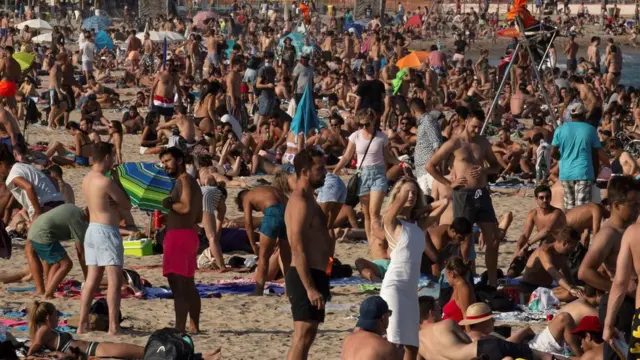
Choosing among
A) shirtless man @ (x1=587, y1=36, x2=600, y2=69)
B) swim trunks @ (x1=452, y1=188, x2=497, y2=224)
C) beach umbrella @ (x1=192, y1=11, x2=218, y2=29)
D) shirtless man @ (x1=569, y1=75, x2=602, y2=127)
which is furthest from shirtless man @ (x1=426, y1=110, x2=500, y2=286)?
beach umbrella @ (x1=192, y1=11, x2=218, y2=29)

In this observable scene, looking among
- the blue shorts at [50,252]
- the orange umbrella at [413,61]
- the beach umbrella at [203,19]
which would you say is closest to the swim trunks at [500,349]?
the blue shorts at [50,252]

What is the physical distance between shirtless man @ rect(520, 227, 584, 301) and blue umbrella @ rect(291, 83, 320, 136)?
705 cm

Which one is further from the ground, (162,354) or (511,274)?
(162,354)

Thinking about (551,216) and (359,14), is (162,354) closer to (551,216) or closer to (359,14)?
(551,216)

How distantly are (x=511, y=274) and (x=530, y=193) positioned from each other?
17.0 ft

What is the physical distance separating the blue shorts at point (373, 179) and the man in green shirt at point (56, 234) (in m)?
2.67

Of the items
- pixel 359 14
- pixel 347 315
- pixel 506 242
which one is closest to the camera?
pixel 347 315

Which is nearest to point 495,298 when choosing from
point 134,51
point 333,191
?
point 333,191

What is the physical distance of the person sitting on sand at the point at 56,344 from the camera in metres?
7.42

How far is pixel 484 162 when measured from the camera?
31.8 ft

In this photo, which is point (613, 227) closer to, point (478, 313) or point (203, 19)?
point (478, 313)

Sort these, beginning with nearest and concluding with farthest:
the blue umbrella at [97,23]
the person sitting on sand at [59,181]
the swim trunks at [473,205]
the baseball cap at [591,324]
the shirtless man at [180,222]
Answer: the baseball cap at [591,324] < the shirtless man at [180,222] < the swim trunks at [473,205] < the person sitting on sand at [59,181] < the blue umbrella at [97,23]

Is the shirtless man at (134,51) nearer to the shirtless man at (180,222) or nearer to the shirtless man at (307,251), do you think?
the shirtless man at (180,222)

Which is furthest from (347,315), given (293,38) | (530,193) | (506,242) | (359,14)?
(359,14)
